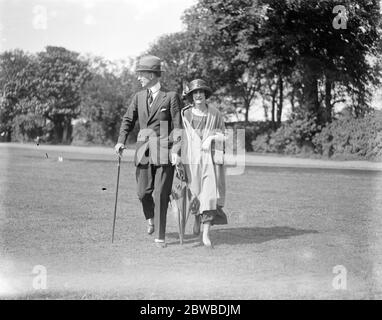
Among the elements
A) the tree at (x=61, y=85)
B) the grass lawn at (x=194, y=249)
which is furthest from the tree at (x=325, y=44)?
the tree at (x=61, y=85)

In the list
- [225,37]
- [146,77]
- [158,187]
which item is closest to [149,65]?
[146,77]

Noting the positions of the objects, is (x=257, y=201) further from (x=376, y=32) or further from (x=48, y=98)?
(x=48, y=98)

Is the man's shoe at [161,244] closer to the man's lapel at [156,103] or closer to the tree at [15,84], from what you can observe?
the man's lapel at [156,103]

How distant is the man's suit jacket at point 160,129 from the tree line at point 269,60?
2571cm

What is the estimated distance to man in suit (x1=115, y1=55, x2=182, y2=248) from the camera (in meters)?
8.96

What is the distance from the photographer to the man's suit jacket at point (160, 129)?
8.96 meters

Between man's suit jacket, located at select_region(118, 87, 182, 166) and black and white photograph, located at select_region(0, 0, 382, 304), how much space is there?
0.06 ft

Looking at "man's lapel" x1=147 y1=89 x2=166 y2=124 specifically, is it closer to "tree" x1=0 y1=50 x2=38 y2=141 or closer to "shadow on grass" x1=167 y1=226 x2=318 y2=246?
"shadow on grass" x1=167 y1=226 x2=318 y2=246

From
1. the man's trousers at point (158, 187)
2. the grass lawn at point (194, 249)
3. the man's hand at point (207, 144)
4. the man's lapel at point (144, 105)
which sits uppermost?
the man's lapel at point (144, 105)

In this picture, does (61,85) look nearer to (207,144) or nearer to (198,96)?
(198,96)

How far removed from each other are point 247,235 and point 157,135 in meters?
2.21

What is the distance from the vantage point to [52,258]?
802 cm
